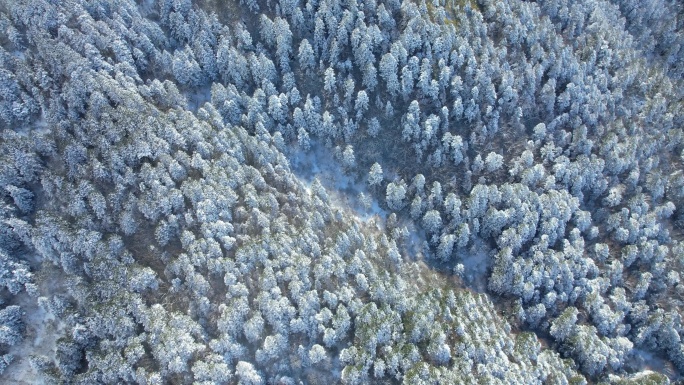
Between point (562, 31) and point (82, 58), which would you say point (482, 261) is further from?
point (82, 58)

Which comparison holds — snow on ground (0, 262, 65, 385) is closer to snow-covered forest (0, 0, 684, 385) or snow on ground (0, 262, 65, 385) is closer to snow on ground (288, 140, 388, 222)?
snow-covered forest (0, 0, 684, 385)

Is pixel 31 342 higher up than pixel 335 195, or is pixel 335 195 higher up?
pixel 335 195

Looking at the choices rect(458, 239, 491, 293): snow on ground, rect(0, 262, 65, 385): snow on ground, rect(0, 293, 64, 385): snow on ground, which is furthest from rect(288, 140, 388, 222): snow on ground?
rect(0, 293, 64, 385): snow on ground

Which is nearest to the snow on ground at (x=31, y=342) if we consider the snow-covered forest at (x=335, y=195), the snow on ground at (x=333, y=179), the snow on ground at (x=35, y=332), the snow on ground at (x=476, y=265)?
the snow on ground at (x=35, y=332)

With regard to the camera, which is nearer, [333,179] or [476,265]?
[476,265]

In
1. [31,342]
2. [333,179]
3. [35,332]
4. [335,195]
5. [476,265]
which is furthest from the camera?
[333,179]

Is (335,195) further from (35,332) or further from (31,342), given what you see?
(31,342)

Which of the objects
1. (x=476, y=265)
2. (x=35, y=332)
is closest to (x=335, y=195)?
(x=476, y=265)

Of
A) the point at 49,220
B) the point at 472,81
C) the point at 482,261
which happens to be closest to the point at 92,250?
the point at 49,220
